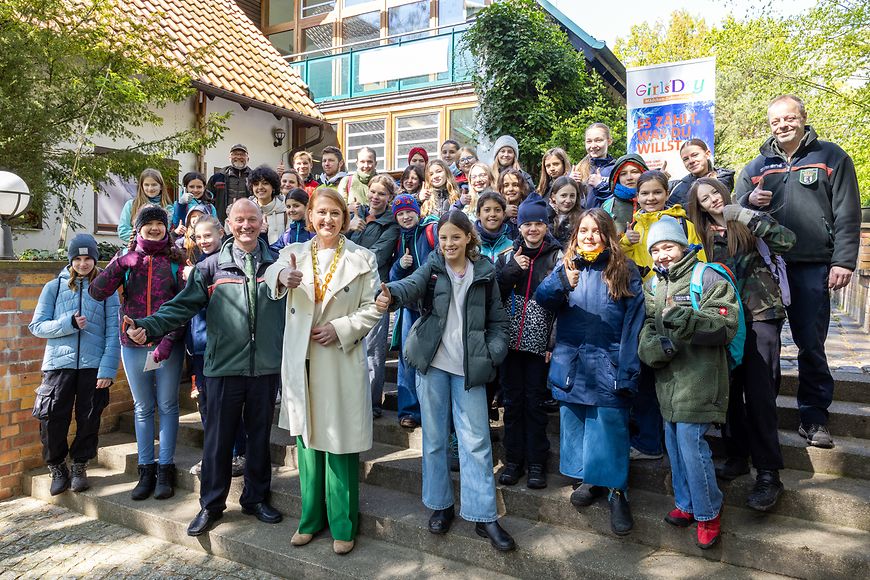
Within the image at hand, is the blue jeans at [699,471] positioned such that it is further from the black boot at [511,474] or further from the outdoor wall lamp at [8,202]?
the outdoor wall lamp at [8,202]

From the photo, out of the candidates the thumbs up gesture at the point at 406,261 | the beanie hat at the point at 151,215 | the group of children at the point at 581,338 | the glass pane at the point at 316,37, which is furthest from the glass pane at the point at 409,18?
the group of children at the point at 581,338

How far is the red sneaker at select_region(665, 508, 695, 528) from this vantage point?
349 cm

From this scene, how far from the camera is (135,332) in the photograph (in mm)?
3859

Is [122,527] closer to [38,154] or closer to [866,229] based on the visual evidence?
[38,154]

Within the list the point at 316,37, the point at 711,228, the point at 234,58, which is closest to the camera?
the point at 711,228

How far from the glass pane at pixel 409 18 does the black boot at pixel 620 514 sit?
44.3ft

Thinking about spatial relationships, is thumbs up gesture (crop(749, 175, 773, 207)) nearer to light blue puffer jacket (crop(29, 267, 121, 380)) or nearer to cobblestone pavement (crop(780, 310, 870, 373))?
cobblestone pavement (crop(780, 310, 870, 373))

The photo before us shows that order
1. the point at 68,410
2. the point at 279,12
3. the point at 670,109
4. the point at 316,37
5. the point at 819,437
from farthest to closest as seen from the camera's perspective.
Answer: the point at 279,12
the point at 316,37
the point at 670,109
the point at 68,410
the point at 819,437

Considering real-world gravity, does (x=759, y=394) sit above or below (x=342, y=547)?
above

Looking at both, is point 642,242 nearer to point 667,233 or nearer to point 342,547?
point 667,233

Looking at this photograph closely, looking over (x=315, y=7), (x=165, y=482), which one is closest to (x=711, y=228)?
(x=165, y=482)

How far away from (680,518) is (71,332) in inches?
179

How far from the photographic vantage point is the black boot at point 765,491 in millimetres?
3521

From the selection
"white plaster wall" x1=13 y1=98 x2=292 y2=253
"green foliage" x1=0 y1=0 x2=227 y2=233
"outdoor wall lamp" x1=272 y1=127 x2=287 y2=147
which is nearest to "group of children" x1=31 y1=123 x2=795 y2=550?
"green foliage" x1=0 y1=0 x2=227 y2=233
